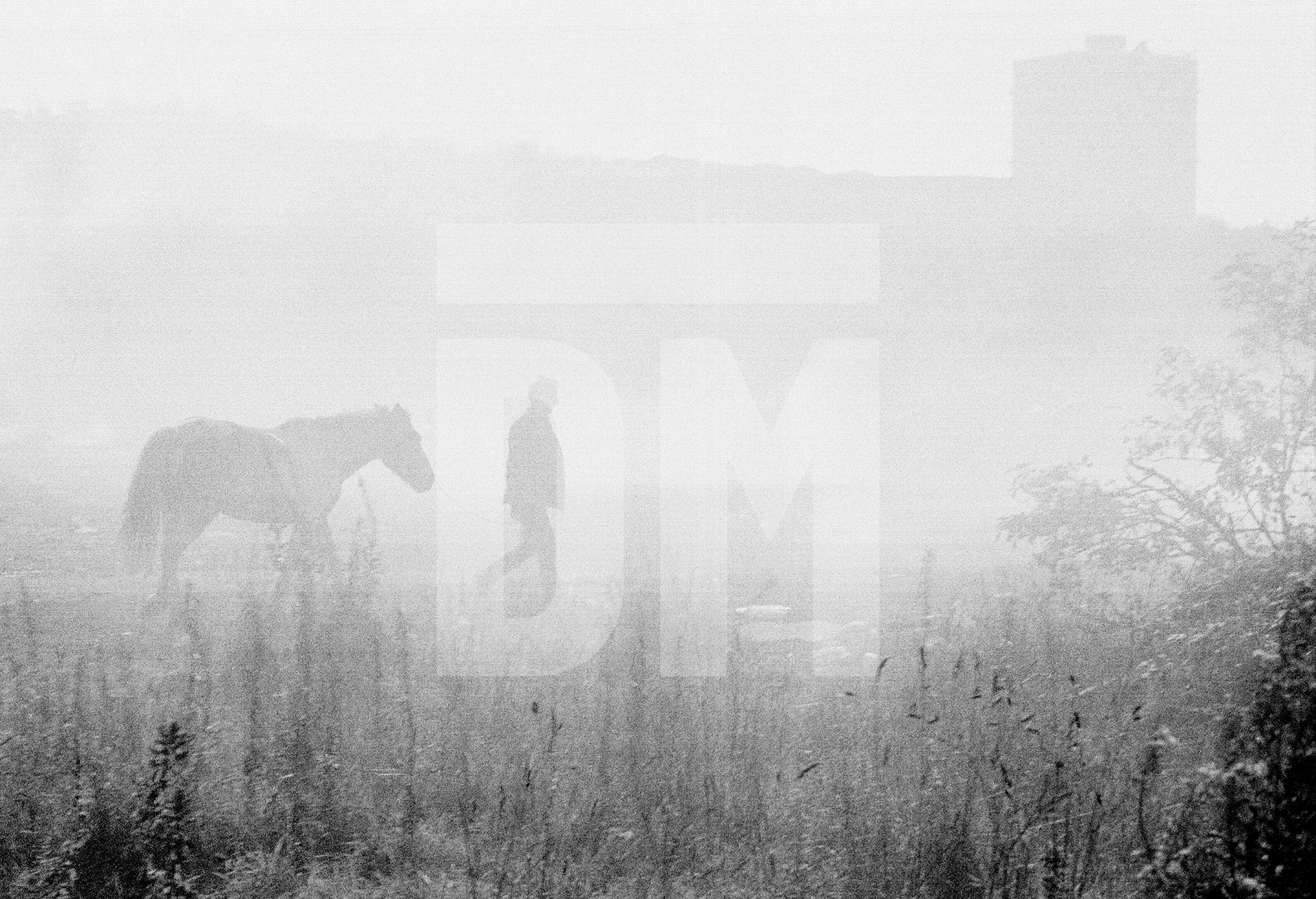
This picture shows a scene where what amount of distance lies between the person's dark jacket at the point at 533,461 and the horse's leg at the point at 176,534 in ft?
9.75

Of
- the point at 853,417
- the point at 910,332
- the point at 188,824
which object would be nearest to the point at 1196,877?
the point at 188,824

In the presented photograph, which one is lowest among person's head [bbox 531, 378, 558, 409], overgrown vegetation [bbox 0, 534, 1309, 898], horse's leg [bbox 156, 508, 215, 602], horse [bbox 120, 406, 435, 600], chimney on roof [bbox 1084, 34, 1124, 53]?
overgrown vegetation [bbox 0, 534, 1309, 898]

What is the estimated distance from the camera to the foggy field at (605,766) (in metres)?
4.14

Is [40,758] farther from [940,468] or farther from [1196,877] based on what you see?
[940,468]

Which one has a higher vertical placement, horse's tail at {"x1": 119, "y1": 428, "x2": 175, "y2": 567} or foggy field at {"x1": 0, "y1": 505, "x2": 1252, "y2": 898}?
horse's tail at {"x1": 119, "y1": 428, "x2": 175, "y2": 567}

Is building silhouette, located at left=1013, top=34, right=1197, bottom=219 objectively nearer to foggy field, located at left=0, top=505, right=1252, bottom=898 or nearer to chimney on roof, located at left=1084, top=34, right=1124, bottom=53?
chimney on roof, located at left=1084, top=34, right=1124, bottom=53

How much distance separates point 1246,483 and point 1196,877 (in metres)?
4.55

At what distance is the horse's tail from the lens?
10.3 m

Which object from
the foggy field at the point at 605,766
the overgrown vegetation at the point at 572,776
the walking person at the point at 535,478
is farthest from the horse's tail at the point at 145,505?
the overgrown vegetation at the point at 572,776

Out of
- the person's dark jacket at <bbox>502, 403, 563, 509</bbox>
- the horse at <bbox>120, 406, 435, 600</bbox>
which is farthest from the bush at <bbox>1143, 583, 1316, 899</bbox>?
the horse at <bbox>120, 406, 435, 600</bbox>

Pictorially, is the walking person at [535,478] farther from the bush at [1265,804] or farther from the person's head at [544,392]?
the bush at [1265,804]

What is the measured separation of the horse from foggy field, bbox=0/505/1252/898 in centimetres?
372

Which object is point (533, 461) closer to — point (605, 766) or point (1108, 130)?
point (605, 766)

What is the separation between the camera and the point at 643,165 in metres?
48.0
